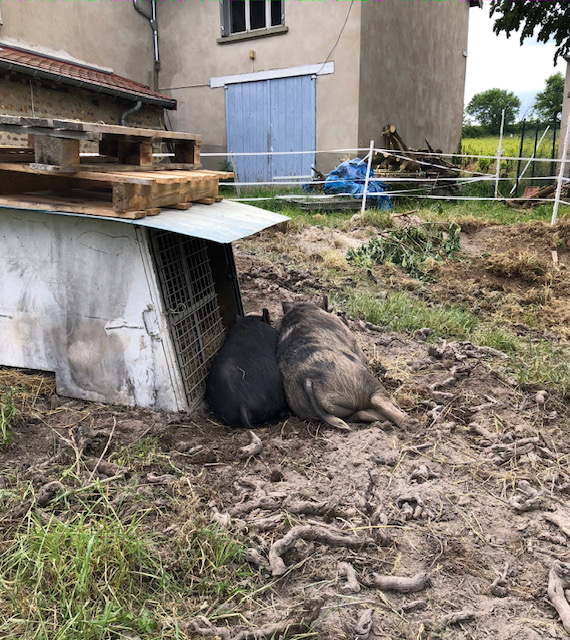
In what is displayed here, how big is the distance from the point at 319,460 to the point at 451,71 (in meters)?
17.8

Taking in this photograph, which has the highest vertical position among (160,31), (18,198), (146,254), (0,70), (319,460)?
(160,31)

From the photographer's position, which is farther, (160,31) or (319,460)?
(160,31)

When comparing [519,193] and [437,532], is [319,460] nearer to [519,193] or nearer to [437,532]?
[437,532]

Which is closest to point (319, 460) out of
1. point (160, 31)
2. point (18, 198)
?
point (18, 198)

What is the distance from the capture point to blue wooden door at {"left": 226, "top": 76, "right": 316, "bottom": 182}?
13398mm

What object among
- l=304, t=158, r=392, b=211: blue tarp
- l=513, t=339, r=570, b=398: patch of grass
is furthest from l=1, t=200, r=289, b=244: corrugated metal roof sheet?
l=304, t=158, r=392, b=211: blue tarp

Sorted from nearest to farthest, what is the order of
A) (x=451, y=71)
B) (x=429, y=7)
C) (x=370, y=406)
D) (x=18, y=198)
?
(x=18, y=198) < (x=370, y=406) < (x=429, y=7) < (x=451, y=71)

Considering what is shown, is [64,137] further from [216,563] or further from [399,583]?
[399,583]

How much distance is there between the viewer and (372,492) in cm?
291

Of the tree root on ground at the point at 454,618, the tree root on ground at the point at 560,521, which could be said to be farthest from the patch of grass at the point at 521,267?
the tree root on ground at the point at 454,618

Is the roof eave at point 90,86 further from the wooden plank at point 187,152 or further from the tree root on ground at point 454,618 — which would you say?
the tree root on ground at point 454,618

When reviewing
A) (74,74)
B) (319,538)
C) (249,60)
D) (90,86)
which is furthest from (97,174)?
(249,60)

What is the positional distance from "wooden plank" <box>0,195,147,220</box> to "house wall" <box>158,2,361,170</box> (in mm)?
10240

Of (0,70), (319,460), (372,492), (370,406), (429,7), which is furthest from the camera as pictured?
(429,7)
